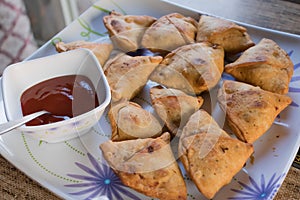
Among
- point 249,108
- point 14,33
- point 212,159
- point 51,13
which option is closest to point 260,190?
point 212,159

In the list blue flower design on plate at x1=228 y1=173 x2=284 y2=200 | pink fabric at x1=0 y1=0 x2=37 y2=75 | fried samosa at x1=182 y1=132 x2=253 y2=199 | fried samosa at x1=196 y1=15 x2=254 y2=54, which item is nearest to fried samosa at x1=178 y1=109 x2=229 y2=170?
fried samosa at x1=182 y1=132 x2=253 y2=199

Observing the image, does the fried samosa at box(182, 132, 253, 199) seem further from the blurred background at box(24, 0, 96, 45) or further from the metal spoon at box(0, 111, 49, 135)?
the blurred background at box(24, 0, 96, 45)

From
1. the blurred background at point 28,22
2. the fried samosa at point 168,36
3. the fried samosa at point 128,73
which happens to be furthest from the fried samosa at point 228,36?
the blurred background at point 28,22

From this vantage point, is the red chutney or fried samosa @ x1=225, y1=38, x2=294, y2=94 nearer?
the red chutney

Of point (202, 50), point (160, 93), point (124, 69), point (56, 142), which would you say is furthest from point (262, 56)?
point (56, 142)

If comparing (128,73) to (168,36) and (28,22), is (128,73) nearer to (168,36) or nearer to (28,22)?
(168,36)
